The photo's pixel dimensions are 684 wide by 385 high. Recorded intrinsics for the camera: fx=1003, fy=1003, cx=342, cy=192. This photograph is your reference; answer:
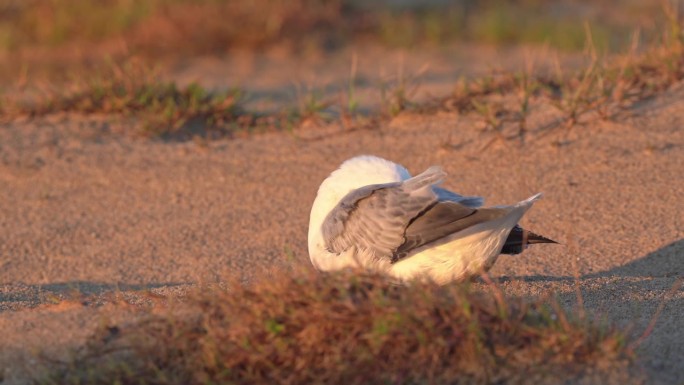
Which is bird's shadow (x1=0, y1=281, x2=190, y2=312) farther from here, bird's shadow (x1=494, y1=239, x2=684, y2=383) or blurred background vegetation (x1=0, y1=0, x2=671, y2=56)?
blurred background vegetation (x1=0, y1=0, x2=671, y2=56)

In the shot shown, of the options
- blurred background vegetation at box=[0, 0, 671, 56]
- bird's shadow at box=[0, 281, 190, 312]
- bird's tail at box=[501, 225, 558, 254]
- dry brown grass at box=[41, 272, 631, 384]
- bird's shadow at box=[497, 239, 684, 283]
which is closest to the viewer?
dry brown grass at box=[41, 272, 631, 384]

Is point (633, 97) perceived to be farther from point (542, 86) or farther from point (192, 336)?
point (192, 336)

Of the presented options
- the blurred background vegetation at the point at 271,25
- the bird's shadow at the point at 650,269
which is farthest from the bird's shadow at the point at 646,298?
the blurred background vegetation at the point at 271,25

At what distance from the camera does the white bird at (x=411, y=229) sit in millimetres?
3713

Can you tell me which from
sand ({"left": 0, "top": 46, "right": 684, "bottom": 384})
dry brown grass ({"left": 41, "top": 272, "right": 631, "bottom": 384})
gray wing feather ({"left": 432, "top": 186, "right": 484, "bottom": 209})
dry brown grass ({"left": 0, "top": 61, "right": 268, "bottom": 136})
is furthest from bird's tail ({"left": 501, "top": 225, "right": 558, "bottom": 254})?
dry brown grass ({"left": 0, "top": 61, "right": 268, "bottom": 136})

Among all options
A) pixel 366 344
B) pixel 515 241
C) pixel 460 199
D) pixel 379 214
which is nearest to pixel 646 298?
pixel 515 241

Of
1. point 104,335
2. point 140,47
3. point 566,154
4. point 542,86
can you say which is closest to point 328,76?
point 140,47

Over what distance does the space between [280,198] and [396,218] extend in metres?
1.93

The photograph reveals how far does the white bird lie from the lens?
3713mm

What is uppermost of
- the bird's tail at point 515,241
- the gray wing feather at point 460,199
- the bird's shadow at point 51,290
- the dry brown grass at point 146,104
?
the gray wing feather at point 460,199

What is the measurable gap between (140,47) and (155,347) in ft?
22.0

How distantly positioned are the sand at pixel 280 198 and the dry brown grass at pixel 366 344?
765 millimetres

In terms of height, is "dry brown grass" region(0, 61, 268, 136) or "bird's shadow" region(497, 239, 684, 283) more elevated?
"dry brown grass" region(0, 61, 268, 136)

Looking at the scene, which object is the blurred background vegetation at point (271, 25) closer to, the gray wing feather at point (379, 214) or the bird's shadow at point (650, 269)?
the bird's shadow at point (650, 269)
